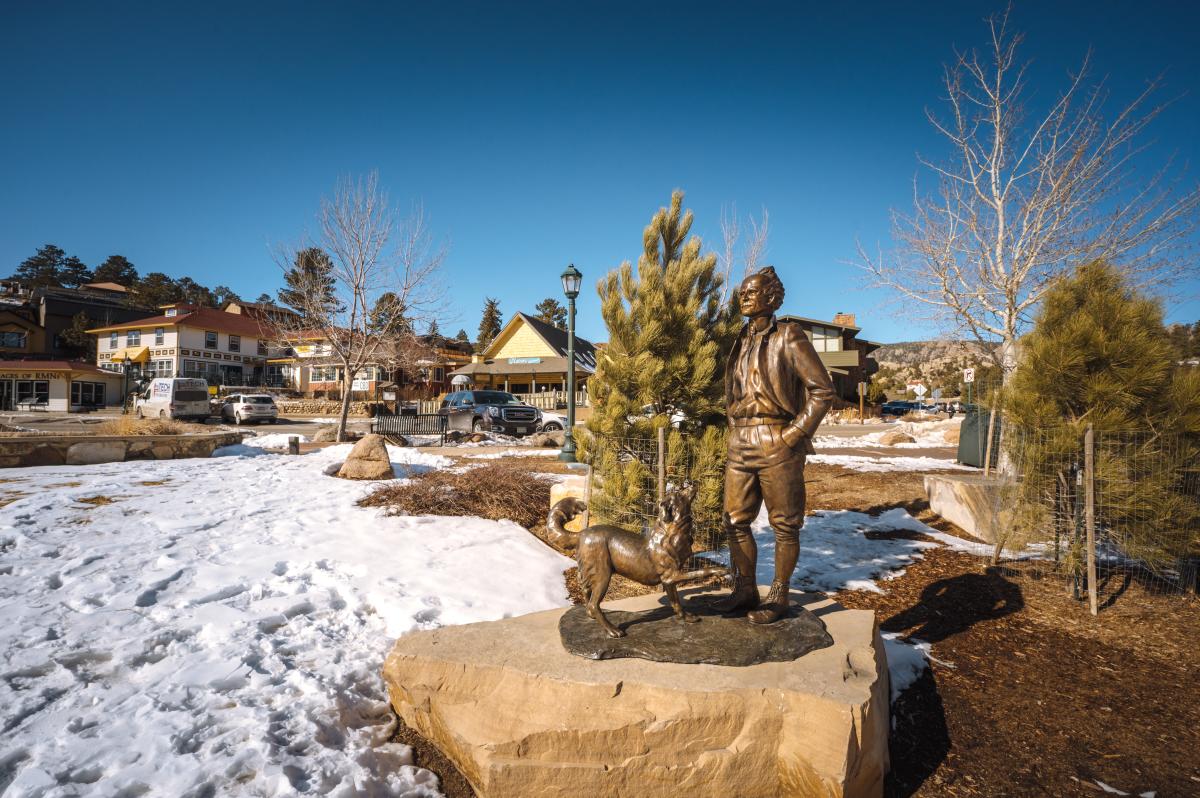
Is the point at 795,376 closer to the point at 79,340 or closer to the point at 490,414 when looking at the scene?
the point at 490,414

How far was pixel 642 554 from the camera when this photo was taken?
2.90m

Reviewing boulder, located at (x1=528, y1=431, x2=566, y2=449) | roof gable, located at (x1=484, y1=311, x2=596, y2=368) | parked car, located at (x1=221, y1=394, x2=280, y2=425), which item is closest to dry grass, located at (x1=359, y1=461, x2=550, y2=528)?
boulder, located at (x1=528, y1=431, x2=566, y2=449)

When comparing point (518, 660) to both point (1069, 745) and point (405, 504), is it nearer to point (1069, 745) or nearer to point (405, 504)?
point (1069, 745)

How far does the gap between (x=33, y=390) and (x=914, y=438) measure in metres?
48.1

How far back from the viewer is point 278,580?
446cm

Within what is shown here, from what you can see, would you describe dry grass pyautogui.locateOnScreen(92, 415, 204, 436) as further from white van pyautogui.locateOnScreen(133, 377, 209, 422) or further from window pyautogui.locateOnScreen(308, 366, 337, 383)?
window pyautogui.locateOnScreen(308, 366, 337, 383)

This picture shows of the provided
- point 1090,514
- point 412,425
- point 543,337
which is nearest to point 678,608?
point 1090,514

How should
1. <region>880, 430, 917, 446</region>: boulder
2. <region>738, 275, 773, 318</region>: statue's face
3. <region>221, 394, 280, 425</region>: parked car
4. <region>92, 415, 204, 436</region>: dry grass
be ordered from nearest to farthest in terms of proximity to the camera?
<region>738, 275, 773, 318</region>: statue's face
<region>92, 415, 204, 436</region>: dry grass
<region>880, 430, 917, 446</region>: boulder
<region>221, 394, 280, 425</region>: parked car

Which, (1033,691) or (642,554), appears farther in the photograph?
(1033,691)

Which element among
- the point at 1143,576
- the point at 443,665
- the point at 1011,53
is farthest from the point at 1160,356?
the point at 1011,53

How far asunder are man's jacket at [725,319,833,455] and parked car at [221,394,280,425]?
27.2 m

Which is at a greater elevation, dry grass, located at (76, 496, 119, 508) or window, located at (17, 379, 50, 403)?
window, located at (17, 379, 50, 403)

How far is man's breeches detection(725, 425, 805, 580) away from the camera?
10.4 ft

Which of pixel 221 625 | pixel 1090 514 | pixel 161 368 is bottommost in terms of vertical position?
pixel 221 625
